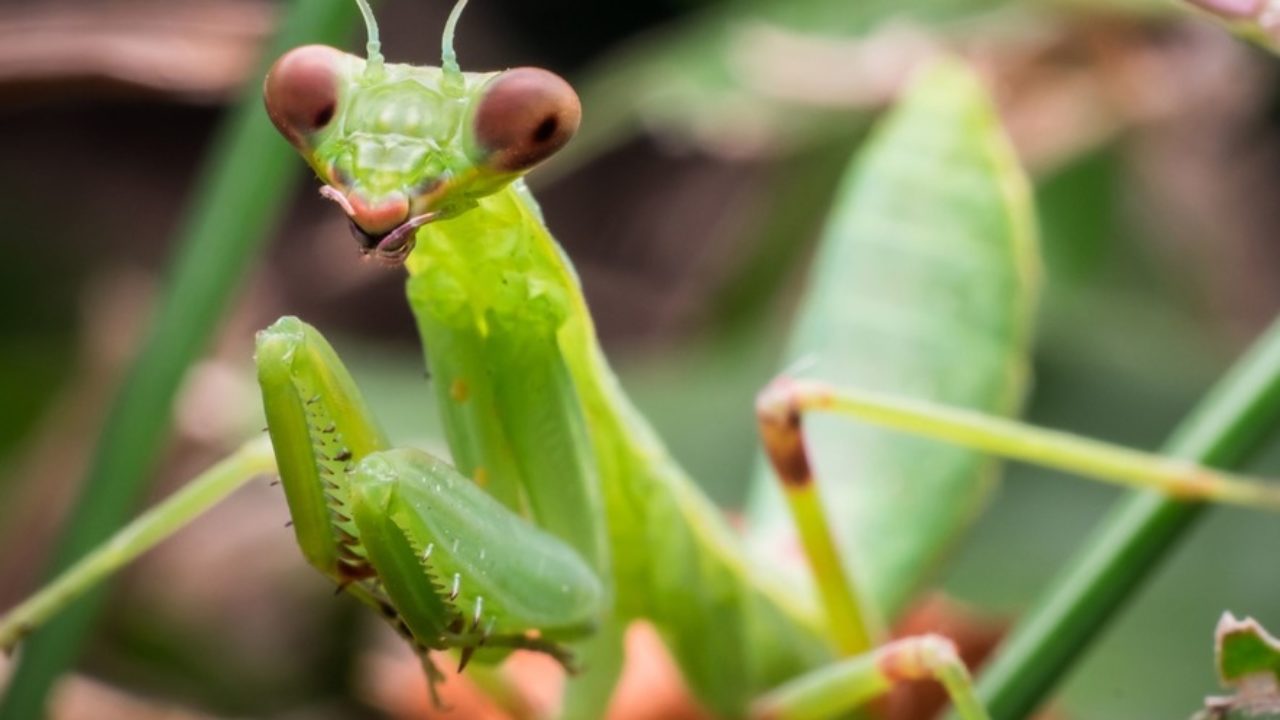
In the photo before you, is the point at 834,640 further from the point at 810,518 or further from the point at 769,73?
the point at 769,73

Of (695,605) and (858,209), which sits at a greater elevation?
(858,209)

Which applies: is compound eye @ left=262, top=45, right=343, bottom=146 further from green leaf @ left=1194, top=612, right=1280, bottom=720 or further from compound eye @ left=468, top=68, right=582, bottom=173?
green leaf @ left=1194, top=612, right=1280, bottom=720

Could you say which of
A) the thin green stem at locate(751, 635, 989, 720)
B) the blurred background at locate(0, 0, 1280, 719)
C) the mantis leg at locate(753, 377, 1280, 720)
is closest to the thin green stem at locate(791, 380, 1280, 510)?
the mantis leg at locate(753, 377, 1280, 720)

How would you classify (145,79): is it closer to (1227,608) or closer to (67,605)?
(67,605)

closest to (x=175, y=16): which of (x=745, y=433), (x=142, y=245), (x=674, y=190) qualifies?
(x=142, y=245)

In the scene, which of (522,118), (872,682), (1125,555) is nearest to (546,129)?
(522,118)

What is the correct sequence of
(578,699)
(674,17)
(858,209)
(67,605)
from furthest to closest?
(674,17)
(858,209)
(578,699)
(67,605)

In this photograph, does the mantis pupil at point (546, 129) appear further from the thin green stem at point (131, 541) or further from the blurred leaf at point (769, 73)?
the blurred leaf at point (769, 73)
